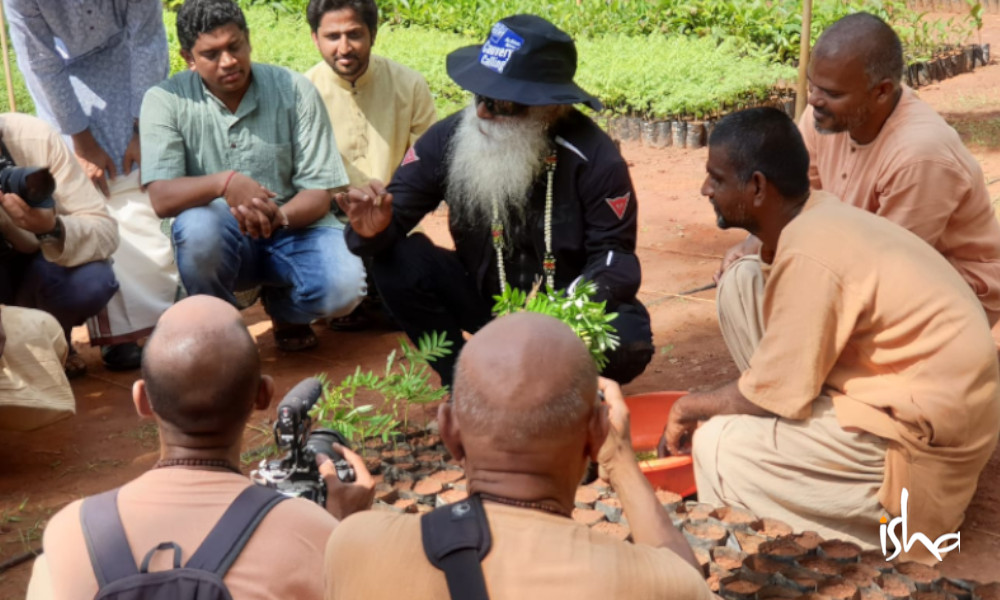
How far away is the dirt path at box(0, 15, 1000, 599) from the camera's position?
171 inches

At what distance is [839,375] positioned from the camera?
4012 millimetres

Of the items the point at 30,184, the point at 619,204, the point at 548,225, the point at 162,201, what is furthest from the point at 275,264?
the point at 619,204

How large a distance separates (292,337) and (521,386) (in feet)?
14.1

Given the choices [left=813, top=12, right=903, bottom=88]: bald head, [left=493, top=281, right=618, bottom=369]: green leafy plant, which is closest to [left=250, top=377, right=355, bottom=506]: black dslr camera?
[left=493, top=281, right=618, bottom=369]: green leafy plant

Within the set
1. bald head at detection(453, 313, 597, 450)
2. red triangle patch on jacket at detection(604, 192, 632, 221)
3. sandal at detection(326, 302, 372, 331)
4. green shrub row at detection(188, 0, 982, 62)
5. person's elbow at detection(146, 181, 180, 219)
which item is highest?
bald head at detection(453, 313, 597, 450)

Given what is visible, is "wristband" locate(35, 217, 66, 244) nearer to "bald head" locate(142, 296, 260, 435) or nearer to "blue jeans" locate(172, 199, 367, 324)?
→ "blue jeans" locate(172, 199, 367, 324)

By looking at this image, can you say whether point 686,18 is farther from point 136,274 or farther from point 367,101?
point 136,274

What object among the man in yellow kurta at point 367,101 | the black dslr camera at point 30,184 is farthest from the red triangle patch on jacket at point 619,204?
the black dslr camera at point 30,184

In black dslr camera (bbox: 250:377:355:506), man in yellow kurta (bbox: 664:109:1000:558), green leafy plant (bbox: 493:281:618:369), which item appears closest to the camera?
black dslr camera (bbox: 250:377:355:506)

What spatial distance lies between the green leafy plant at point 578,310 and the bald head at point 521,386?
6.36 ft

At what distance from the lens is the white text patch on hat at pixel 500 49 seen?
4.78m

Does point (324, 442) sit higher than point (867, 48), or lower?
lower

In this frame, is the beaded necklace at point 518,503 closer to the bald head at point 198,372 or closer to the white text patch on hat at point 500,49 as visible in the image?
the bald head at point 198,372

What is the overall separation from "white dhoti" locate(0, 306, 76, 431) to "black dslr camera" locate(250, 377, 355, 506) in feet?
7.12
